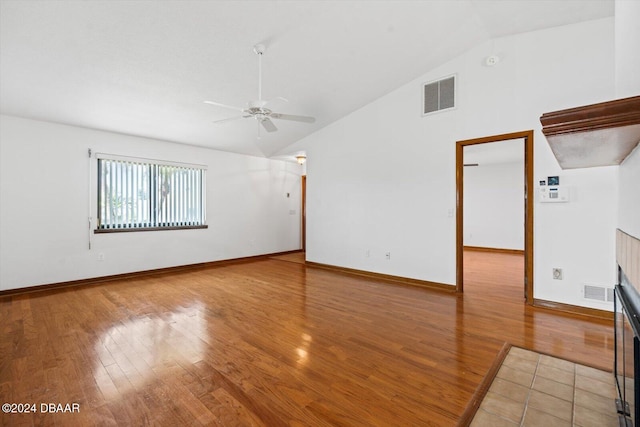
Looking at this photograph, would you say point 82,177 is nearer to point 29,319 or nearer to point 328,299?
point 29,319

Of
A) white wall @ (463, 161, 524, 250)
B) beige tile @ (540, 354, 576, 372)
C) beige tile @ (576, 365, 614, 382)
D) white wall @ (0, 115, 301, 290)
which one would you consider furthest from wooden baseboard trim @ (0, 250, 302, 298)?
white wall @ (463, 161, 524, 250)

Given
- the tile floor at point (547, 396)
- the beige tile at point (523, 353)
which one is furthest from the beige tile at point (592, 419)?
the beige tile at point (523, 353)

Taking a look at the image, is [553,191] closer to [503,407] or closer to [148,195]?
[503,407]

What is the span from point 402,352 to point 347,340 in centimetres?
48

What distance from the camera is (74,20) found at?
2586 millimetres

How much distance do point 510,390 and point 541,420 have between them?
26cm

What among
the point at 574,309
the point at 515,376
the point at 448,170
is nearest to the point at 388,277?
the point at 448,170

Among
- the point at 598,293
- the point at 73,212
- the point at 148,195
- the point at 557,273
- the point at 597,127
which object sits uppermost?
the point at 148,195

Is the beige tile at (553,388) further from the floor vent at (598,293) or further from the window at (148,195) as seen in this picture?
the window at (148,195)

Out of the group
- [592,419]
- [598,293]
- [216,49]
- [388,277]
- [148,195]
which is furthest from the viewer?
[148,195]

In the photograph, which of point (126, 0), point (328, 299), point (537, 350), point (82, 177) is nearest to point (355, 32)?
point (126, 0)

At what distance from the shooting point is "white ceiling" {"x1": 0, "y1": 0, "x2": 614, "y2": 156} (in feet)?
8.80

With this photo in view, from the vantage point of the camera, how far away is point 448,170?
4125 millimetres

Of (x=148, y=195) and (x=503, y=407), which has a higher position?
(x=148, y=195)
